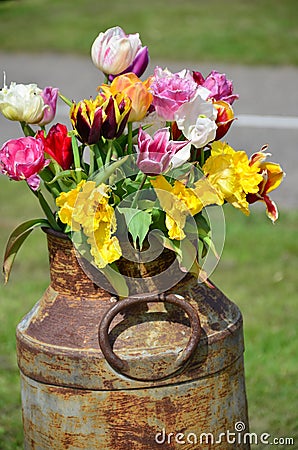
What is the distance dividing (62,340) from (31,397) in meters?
0.21

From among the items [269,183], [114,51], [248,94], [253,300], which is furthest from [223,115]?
[248,94]

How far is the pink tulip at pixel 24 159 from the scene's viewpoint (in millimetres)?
2071

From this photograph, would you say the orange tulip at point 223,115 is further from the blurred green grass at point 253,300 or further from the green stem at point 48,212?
the blurred green grass at point 253,300

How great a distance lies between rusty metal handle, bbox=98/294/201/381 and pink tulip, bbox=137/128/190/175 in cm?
31

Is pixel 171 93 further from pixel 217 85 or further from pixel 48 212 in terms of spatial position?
pixel 48 212

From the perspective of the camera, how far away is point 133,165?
7.14ft

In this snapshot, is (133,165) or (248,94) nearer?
(133,165)

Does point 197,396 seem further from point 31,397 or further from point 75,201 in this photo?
point 75,201

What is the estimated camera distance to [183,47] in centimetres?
975

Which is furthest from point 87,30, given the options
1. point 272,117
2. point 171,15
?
point 272,117

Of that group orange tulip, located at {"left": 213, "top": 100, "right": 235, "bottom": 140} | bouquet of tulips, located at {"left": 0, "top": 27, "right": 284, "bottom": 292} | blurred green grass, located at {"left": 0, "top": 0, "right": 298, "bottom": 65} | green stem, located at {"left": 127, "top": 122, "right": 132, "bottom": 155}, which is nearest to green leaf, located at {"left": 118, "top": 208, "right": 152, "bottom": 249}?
bouquet of tulips, located at {"left": 0, "top": 27, "right": 284, "bottom": 292}

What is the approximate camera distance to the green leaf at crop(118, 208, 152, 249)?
6.71 feet

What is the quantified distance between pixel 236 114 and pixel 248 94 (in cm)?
45

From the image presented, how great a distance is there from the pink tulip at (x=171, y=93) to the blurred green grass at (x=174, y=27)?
7148 millimetres
